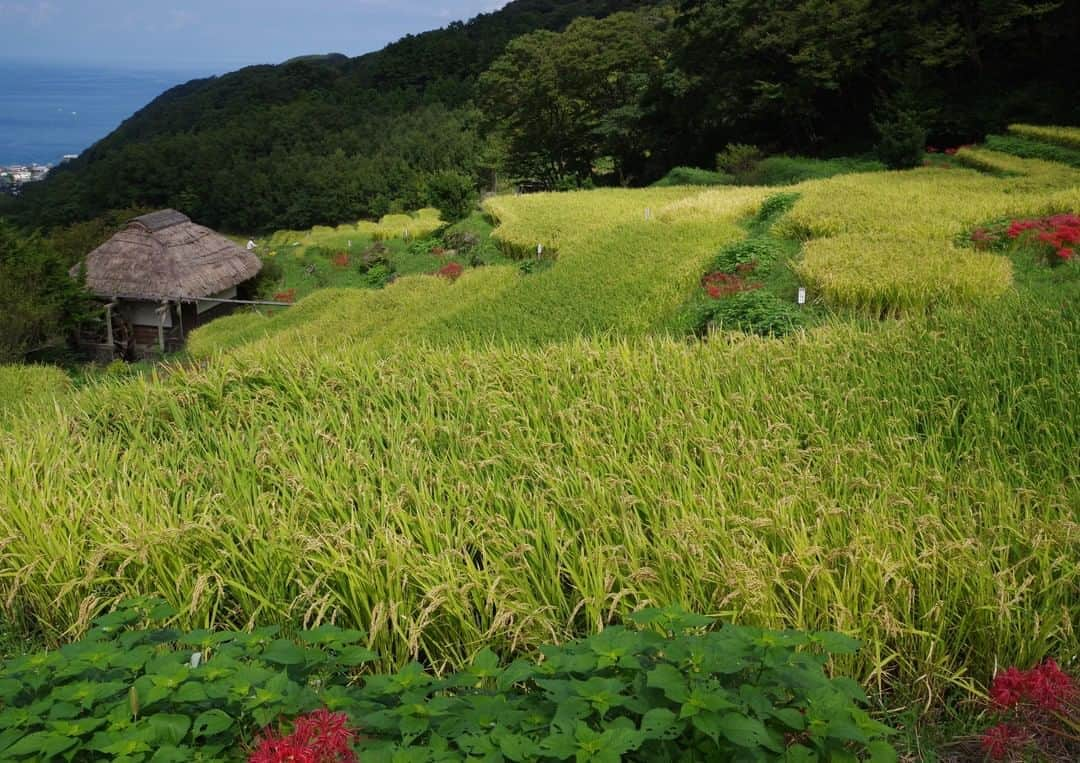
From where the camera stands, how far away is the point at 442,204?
23297 millimetres

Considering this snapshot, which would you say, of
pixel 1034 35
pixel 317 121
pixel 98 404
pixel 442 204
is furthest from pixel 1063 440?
pixel 317 121

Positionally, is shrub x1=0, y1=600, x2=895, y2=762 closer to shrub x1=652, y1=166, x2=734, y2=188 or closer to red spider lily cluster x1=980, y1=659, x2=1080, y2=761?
red spider lily cluster x1=980, y1=659, x2=1080, y2=761

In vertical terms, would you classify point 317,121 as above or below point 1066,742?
above

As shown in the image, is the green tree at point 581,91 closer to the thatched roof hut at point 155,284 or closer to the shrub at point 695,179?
the shrub at point 695,179

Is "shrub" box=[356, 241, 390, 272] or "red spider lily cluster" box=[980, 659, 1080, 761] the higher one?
"shrub" box=[356, 241, 390, 272]

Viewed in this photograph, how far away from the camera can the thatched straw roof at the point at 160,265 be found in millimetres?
21344

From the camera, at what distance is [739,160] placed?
2120 cm

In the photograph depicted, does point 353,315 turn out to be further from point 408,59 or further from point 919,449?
point 408,59

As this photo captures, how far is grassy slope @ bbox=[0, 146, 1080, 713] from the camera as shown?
2584 mm

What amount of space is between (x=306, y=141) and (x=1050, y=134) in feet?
187

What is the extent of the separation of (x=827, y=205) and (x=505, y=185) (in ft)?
101

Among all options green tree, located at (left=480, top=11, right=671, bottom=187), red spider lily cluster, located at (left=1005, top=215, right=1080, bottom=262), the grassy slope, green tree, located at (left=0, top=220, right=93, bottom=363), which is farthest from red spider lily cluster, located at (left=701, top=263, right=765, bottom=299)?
green tree, located at (left=480, top=11, right=671, bottom=187)

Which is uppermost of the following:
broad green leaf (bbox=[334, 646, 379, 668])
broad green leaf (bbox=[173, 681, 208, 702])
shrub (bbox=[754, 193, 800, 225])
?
shrub (bbox=[754, 193, 800, 225])

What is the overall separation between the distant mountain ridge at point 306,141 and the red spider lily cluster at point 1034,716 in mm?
40476
